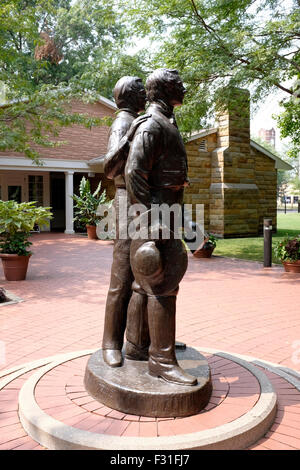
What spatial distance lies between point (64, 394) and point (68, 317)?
2.82 meters

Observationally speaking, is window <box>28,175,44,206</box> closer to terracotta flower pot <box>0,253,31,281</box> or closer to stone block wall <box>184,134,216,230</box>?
stone block wall <box>184,134,216,230</box>

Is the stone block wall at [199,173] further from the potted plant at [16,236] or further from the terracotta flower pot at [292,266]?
the potted plant at [16,236]

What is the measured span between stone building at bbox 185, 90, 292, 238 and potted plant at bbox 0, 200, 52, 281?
9571 mm

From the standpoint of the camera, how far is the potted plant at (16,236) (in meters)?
8.27

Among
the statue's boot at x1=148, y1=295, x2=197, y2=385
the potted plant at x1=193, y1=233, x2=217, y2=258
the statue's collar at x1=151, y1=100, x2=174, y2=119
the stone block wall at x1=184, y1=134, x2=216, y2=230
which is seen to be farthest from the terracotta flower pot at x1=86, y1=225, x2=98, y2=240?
the statue's boot at x1=148, y1=295, x2=197, y2=385

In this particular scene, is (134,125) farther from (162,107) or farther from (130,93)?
(130,93)

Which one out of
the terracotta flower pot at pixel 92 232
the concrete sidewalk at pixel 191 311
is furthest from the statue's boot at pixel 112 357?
the terracotta flower pot at pixel 92 232

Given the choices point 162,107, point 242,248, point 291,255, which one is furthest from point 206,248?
point 162,107

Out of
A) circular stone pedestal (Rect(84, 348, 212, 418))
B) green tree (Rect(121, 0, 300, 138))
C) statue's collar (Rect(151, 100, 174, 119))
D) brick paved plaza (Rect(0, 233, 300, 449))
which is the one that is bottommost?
brick paved plaza (Rect(0, 233, 300, 449))

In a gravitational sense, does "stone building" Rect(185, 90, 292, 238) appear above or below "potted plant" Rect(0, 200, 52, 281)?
above

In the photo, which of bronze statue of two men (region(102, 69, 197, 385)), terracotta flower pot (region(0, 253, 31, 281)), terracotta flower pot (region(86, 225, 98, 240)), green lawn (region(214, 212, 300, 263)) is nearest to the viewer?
bronze statue of two men (region(102, 69, 197, 385))

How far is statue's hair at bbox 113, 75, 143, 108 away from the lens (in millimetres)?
3398

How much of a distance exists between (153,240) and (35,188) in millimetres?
19055
